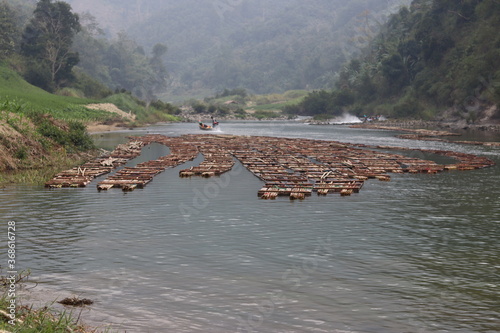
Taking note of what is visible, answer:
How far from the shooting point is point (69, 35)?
13388 centimetres

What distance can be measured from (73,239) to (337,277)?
8.31m

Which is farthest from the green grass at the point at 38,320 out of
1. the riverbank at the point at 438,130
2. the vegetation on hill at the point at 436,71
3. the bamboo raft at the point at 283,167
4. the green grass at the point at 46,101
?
the vegetation on hill at the point at 436,71

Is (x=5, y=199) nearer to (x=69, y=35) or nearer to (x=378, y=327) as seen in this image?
(x=378, y=327)

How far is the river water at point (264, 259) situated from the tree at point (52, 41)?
105378 mm

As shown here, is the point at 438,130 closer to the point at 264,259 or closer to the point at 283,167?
the point at 283,167

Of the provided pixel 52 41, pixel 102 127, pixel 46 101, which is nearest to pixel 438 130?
pixel 102 127

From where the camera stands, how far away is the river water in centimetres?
1119

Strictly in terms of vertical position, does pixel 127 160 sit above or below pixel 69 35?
below

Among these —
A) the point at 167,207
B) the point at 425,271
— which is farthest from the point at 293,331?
the point at 167,207

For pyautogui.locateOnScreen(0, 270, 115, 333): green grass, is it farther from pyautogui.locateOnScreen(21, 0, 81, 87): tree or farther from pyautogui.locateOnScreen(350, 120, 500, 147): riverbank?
pyautogui.locateOnScreen(21, 0, 81, 87): tree

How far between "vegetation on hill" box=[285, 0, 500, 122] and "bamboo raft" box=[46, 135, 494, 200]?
4597cm

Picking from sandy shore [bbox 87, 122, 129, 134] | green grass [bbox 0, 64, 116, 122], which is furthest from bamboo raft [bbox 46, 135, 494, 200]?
sandy shore [bbox 87, 122, 129, 134]

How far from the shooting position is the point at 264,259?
49.2 ft

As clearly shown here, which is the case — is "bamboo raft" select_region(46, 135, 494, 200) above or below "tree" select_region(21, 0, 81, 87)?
below
